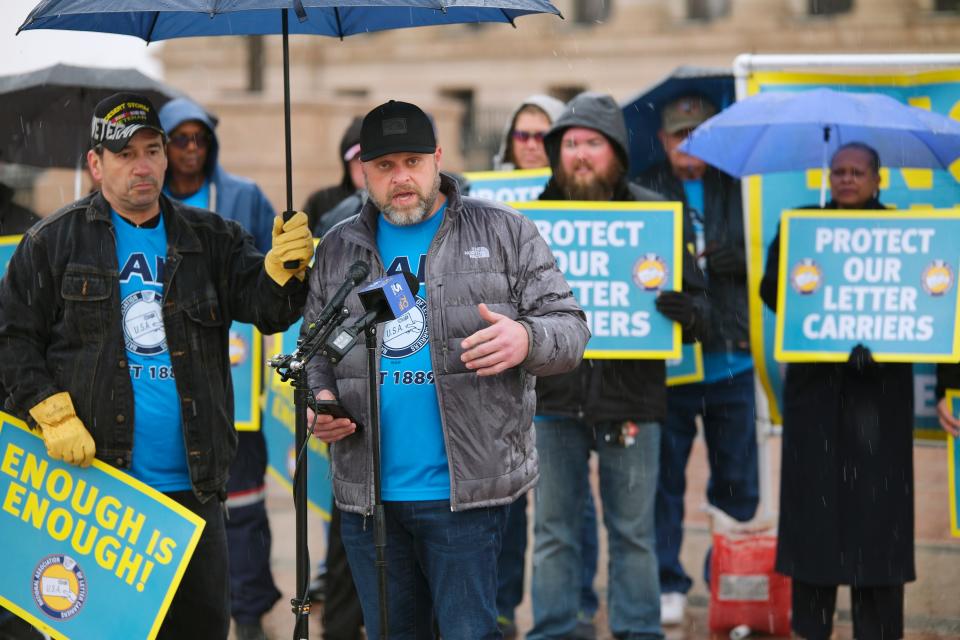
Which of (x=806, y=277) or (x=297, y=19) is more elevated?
(x=297, y=19)

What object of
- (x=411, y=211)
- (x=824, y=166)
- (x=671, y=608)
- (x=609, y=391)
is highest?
(x=824, y=166)

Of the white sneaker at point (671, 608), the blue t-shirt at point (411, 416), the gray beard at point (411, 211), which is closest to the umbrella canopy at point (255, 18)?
the gray beard at point (411, 211)

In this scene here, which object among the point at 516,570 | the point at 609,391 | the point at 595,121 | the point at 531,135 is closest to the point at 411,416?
the point at 609,391

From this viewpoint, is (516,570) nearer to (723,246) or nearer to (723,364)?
(723,364)

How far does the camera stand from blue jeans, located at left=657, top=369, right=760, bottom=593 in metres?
7.15

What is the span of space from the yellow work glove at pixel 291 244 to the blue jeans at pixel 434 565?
822mm

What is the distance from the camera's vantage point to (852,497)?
19.8 ft

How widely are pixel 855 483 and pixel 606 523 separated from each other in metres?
1.08

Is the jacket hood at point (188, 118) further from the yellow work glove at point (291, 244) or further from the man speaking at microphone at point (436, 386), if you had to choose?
the man speaking at microphone at point (436, 386)

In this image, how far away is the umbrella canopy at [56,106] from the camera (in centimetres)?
739

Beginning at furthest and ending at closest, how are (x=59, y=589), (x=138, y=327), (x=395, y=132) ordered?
(x=59, y=589) → (x=138, y=327) → (x=395, y=132)

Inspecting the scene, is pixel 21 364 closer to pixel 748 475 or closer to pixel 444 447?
pixel 444 447

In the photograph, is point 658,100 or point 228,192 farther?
point 658,100

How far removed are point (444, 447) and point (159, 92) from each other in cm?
388
